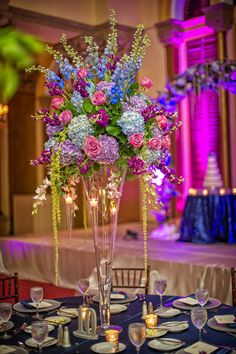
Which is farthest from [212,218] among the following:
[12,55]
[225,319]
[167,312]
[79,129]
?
[12,55]

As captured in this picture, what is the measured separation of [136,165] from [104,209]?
0.80 feet

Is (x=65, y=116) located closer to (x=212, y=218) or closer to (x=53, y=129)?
(x=53, y=129)

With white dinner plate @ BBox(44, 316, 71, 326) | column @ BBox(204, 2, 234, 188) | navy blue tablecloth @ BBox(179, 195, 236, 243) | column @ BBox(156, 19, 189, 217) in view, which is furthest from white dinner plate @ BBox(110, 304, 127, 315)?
column @ BBox(156, 19, 189, 217)

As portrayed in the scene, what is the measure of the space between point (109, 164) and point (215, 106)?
6.48 meters

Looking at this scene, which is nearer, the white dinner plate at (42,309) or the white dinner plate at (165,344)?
the white dinner plate at (165,344)

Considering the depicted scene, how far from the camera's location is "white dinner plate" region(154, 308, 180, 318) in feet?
7.39

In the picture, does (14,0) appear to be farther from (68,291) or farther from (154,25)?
(68,291)

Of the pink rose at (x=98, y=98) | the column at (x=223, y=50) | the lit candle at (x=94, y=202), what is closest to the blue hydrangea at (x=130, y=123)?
the pink rose at (x=98, y=98)

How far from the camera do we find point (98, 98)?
2.02 meters

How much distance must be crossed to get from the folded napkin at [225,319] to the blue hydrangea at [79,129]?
0.94 meters

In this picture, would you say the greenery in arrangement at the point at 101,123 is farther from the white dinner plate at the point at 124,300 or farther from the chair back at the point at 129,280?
the chair back at the point at 129,280

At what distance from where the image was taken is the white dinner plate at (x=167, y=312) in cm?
225

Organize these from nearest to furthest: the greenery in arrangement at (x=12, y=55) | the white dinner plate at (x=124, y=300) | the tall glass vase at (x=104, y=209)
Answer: the greenery in arrangement at (x=12, y=55), the tall glass vase at (x=104, y=209), the white dinner plate at (x=124, y=300)

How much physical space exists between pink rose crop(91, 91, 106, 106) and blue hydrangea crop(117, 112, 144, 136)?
104mm
